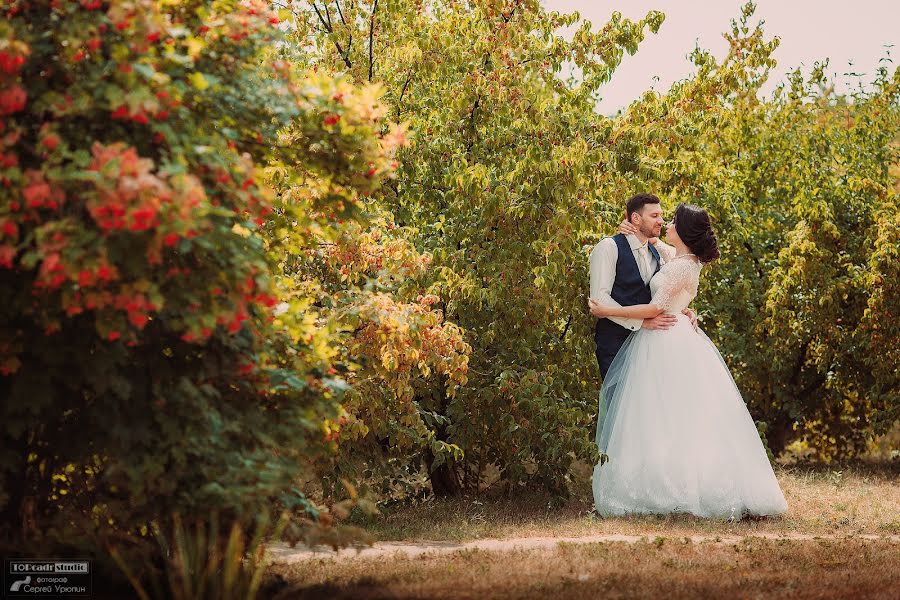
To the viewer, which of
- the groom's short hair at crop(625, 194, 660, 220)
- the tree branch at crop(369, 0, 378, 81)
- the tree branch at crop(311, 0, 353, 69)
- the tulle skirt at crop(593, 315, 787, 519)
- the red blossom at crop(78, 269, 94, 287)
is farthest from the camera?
the tree branch at crop(311, 0, 353, 69)

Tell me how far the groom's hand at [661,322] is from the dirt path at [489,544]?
1878 millimetres

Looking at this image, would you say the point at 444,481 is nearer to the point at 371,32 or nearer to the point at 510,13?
the point at 510,13

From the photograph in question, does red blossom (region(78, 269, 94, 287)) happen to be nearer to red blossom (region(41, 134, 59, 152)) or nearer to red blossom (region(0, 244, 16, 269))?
Result: red blossom (region(0, 244, 16, 269))

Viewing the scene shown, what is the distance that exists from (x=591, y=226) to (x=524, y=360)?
123 cm

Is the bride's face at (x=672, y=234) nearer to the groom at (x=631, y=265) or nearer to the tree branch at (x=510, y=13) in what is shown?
the groom at (x=631, y=265)

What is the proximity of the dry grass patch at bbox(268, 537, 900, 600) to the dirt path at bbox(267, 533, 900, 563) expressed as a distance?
7.8 inches

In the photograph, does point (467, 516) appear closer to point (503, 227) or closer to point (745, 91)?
point (503, 227)

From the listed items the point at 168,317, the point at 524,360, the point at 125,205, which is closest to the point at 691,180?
the point at 524,360

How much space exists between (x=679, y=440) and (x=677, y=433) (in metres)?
0.06

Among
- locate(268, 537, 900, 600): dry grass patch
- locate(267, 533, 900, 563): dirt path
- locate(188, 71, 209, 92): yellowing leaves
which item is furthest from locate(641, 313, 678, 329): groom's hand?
locate(188, 71, 209, 92): yellowing leaves

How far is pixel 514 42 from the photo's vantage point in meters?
8.98

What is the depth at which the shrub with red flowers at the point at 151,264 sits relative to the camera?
386 cm

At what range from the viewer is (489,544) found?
711cm

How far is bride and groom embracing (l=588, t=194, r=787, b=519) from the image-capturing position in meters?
8.29
